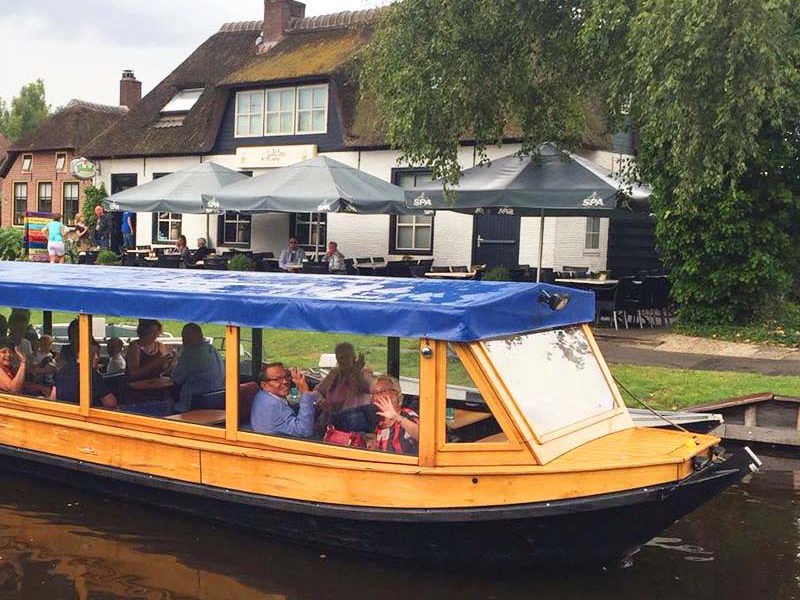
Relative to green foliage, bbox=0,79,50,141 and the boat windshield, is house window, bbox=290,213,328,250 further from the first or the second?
green foliage, bbox=0,79,50,141

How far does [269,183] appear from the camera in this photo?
62.4 feet

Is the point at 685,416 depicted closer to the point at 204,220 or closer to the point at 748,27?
the point at 748,27

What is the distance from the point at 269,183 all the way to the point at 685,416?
39.0 ft

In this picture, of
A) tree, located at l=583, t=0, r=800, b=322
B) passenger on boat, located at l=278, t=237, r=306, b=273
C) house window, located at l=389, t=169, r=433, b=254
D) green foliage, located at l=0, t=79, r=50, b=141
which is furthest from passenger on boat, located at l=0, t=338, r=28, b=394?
green foliage, located at l=0, t=79, r=50, b=141

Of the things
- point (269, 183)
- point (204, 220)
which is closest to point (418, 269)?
point (269, 183)

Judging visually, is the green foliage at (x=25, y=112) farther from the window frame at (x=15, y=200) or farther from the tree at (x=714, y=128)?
the tree at (x=714, y=128)

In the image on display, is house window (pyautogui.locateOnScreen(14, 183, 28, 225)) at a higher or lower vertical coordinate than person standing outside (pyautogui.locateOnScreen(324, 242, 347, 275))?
higher

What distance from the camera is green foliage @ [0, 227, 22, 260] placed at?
2936 cm

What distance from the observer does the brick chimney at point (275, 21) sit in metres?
28.3

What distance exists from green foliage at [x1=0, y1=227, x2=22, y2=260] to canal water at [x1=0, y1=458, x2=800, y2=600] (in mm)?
23602

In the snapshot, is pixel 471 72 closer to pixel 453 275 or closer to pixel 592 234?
pixel 453 275

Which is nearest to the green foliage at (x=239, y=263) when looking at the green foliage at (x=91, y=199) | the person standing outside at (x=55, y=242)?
the person standing outside at (x=55, y=242)

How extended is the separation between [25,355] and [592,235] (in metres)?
15.4

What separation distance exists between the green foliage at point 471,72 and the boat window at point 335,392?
28.4ft
